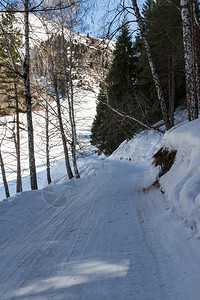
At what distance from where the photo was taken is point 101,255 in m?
2.24

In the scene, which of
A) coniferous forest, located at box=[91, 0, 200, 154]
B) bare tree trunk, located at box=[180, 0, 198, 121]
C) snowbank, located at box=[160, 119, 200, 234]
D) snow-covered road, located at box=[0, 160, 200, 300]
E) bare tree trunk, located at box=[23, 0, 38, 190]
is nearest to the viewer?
snow-covered road, located at box=[0, 160, 200, 300]

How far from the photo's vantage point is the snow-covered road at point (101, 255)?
1683 millimetres

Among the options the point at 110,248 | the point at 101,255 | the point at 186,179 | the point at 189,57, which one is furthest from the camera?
the point at 189,57

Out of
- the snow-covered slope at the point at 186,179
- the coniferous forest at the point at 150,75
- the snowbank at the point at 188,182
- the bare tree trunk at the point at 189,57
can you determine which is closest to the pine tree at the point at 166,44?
the coniferous forest at the point at 150,75

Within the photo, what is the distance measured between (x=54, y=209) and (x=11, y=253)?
1.90 m

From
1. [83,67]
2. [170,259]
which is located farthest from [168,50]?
[170,259]

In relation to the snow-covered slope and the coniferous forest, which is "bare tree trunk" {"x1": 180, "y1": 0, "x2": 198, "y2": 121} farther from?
the snow-covered slope

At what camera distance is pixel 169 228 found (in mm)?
2588

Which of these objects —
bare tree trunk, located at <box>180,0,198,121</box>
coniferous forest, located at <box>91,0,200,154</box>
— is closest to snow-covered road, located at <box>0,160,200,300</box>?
bare tree trunk, located at <box>180,0,198,121</box>

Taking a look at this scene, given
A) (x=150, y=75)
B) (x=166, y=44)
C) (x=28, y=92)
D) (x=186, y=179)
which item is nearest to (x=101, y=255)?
(x=186, y=179)

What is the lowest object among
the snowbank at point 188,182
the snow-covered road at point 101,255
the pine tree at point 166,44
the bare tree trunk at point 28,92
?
the snow-covered road at point 101,255

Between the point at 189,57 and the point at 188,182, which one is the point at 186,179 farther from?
the point at 189,57

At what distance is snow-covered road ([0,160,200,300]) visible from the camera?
1683mm

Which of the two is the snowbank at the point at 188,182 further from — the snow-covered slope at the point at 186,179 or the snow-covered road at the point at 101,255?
the snow-covered road at the point at 101,255
